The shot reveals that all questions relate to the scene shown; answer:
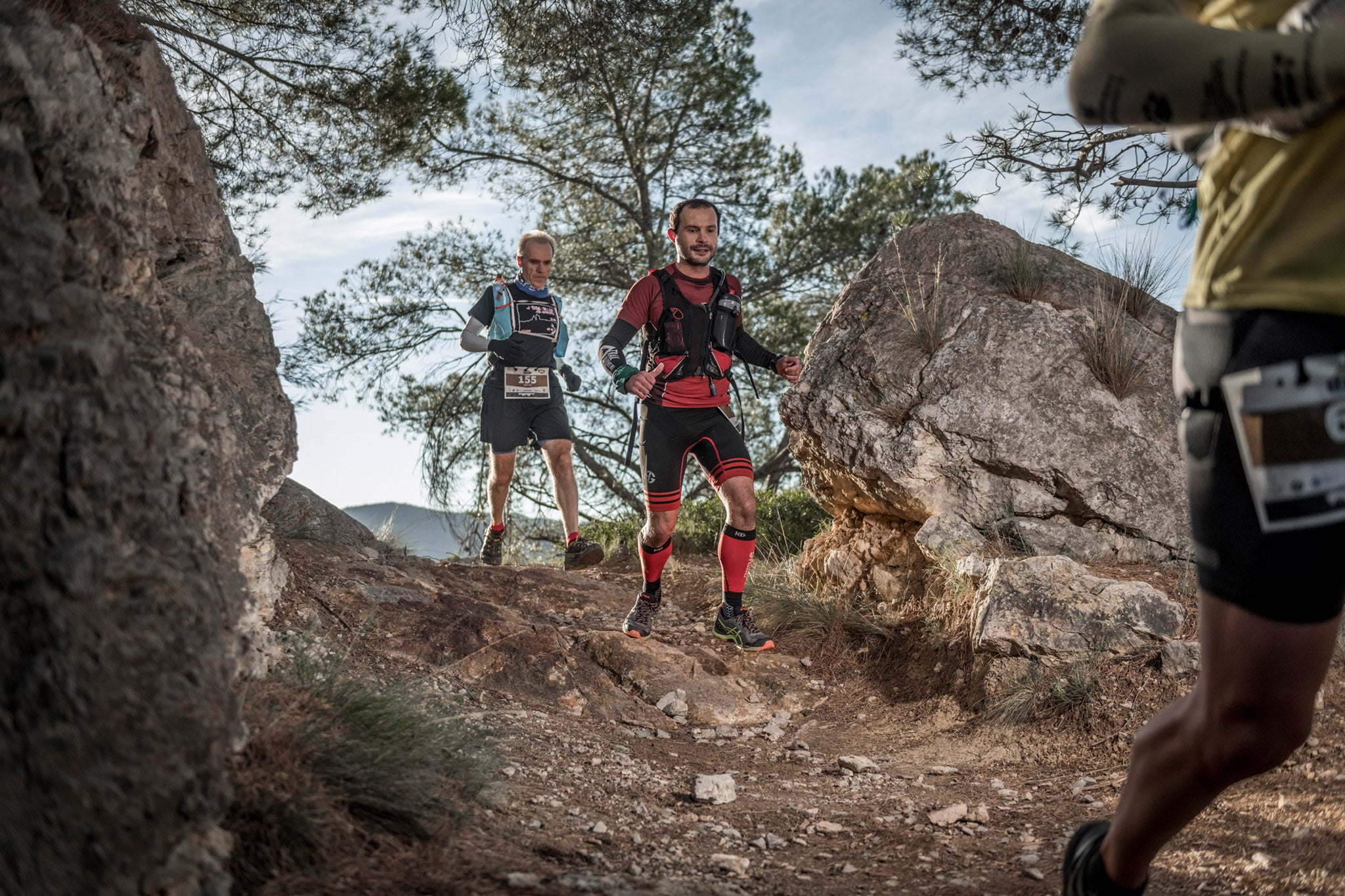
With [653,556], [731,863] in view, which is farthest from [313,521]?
[731,863]

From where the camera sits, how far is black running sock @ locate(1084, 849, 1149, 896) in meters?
1.72

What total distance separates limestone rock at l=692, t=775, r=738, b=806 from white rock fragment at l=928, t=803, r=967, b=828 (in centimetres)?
75

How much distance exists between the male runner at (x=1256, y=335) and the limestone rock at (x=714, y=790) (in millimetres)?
2129

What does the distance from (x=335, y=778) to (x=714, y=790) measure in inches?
60.9

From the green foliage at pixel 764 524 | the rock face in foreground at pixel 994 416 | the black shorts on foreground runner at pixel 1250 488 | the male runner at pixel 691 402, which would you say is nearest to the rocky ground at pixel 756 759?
the male runner at pixel 691 402

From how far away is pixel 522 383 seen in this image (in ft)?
23.4

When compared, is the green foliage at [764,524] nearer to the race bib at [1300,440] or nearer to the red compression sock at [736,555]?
the red compression sock at [736,555]

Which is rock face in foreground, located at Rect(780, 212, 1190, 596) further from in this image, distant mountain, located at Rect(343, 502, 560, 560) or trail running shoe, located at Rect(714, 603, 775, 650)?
distant mountain, located at Rect(343, 502, 560, 560)

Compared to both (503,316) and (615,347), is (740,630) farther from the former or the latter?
(503,316)

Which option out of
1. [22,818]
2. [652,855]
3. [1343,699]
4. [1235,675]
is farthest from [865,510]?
[22,818]

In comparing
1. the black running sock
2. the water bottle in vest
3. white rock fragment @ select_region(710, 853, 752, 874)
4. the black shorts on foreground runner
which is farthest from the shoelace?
the black shorts on foreground runner

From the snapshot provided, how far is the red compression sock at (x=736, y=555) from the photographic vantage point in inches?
215

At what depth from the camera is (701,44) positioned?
1100 cm

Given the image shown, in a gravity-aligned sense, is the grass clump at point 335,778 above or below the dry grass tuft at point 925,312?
below
